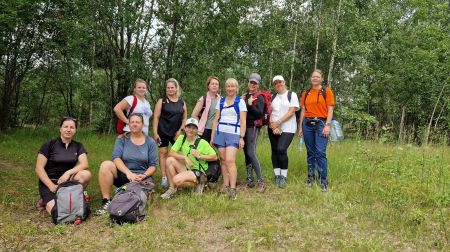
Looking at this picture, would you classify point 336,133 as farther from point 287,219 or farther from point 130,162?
point 130,162

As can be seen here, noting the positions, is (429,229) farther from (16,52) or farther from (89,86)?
(89,86)

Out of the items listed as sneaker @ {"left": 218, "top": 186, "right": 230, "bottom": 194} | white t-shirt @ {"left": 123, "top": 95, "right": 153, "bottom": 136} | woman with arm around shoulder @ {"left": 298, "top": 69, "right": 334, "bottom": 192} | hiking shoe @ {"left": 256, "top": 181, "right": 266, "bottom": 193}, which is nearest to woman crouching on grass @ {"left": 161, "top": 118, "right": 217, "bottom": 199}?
sneaker @ {"left": 218, "top": 186, "right": 230, "bottom": 194}

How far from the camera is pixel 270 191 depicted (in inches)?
234

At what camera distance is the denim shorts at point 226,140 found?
18.4 feet

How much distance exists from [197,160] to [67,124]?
6.14ft

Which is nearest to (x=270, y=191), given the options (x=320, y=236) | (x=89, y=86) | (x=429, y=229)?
(x=320, y=236)

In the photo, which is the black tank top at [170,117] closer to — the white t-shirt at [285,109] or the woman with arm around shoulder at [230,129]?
the woman with arm around shoulder at [230,129]

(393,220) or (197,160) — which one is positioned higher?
(197,160)

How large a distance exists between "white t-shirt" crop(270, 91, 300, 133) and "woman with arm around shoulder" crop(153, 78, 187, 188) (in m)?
1.50

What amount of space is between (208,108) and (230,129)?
66 centimetres

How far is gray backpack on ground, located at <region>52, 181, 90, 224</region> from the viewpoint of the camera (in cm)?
461

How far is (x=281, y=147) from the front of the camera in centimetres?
594

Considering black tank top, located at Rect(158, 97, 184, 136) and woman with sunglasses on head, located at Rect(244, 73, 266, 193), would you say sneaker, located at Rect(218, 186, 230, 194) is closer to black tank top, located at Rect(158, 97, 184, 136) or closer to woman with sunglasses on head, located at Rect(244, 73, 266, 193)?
woman with sunglasses on head, located at Rect(244, 73, 266, 193)

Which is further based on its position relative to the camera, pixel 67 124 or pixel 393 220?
pixel 67 124
